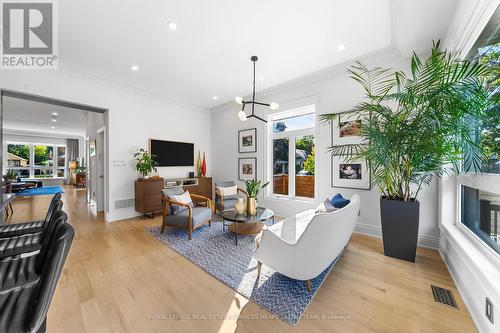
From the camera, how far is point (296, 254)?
1689 millimetres

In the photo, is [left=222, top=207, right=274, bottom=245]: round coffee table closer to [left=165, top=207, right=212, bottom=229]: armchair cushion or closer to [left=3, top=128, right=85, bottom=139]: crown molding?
[left=165, top=207, right=212, bottom=229]: armchair cushion

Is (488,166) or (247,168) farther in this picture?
(247,168)

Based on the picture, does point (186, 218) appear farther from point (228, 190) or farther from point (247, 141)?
point (247, 141)

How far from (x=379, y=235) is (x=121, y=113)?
563 cm

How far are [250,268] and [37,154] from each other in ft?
45.2

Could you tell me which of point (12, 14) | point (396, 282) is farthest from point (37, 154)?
point (396, 282)

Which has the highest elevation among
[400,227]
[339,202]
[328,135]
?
[328,135]

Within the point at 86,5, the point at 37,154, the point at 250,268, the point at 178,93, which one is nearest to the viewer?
the point at 86,5

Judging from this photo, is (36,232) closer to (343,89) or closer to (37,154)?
(343,89)

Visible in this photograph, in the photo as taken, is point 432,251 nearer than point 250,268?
No

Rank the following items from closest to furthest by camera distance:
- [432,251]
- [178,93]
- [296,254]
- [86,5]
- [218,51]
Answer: [296,254] → [86,5] → [432,251] → [218,51] → [178,93]

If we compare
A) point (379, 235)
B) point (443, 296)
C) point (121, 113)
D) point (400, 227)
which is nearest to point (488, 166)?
point (400, 227)

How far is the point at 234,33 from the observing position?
101 inches

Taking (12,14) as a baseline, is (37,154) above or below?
below
